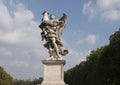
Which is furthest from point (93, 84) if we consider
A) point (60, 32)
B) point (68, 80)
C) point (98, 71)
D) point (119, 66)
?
point (60, 32)

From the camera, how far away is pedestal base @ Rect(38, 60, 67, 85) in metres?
28.7

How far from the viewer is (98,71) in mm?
83500

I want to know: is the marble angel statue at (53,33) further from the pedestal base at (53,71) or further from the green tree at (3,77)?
the green tree at (3,77)

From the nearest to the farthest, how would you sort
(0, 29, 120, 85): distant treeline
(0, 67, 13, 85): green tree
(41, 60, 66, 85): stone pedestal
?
(41, 60, 66, 85): stone pedestal < (0, 29, 120, 85): distant treeline < (0, 67, 13, 85): green tree

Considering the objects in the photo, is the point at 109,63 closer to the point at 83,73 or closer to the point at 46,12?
the point at 83,73

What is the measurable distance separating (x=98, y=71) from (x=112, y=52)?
35.5ft

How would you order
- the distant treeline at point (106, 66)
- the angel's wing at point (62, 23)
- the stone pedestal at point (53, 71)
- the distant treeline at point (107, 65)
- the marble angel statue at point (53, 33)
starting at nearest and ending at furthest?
the stone pedestal at point (53, 71) → the marble angel statue at point (53, 33) → the angel's wing at point (62, 23) → the distant treeline at point (107, 65) → the distant treeline at point (106, 66)

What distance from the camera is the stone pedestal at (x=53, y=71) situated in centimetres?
2866

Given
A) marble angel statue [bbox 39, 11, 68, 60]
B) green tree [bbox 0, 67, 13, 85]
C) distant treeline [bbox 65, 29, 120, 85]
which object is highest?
green tree [bbox 0, 67, 13, 85]

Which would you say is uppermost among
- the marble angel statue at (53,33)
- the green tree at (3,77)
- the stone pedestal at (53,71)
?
the green tree at (3,77)

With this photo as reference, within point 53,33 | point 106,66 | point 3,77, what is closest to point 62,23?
point 53,33

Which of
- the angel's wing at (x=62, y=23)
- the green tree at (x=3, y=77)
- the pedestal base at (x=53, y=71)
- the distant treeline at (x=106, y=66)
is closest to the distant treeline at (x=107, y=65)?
the distant treeline at (x=106, y=66)

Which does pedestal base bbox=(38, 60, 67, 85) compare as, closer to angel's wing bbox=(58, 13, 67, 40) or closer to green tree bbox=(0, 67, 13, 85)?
angel's wing bbox=(58, 13, 67, 40)

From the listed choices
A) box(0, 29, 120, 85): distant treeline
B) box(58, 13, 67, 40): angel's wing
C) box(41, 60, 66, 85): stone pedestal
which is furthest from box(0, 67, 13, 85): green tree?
box(41, 60, 66, 85): stone pedestal
